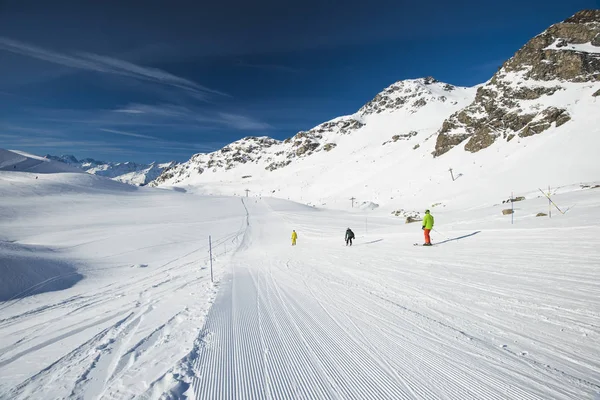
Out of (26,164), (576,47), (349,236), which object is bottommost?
(349,236)

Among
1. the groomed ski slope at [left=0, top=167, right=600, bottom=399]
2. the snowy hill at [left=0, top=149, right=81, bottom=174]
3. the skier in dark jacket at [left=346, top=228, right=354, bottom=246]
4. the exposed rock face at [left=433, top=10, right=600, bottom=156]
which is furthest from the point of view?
the snowy hill at [left=0, top=149, right=81, bottom=174]

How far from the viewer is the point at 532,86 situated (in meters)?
57.3

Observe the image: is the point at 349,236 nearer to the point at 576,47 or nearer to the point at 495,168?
the point at 495,168

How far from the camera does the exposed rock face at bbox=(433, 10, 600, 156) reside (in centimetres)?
5094

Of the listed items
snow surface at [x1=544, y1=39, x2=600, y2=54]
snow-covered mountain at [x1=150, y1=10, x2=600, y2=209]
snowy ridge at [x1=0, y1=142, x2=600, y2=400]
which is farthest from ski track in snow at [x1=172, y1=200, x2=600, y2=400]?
snow surface at [x1=544, y1=39, x2=600, y2=54]

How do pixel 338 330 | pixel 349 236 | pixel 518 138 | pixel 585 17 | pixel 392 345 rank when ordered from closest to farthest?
pixel 392 345 → pixel 338 330 → pixel 349 236 → pixel 518 138 → pixel 585 17

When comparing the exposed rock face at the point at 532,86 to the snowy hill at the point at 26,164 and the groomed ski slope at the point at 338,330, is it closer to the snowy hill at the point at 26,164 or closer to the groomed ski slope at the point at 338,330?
the groomed ski slope at the point at 338,330

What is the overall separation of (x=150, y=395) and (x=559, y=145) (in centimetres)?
5406

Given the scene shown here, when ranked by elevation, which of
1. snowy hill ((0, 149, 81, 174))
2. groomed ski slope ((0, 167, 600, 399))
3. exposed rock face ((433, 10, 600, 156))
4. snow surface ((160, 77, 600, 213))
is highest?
exposed rock face ((433, 10, 600, 156))

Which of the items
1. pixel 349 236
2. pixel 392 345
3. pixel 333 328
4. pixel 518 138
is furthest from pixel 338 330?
pixel 518 138

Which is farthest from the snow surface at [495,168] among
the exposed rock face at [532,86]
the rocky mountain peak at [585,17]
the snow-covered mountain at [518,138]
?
the rocky mountain peak at [585,17]

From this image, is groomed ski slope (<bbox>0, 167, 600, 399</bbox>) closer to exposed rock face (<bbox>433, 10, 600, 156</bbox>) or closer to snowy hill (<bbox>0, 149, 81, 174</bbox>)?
exposed rock face (<bbox>433, 10, 600, 156</bbox>)

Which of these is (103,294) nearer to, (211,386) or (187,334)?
(187,334)

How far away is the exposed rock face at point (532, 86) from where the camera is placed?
50.9 meters
